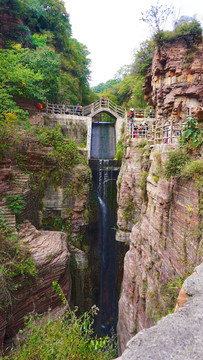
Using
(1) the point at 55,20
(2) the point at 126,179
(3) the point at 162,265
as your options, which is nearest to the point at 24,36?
(1) the point at 55,20

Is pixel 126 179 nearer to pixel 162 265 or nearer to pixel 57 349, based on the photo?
pixel 162 265

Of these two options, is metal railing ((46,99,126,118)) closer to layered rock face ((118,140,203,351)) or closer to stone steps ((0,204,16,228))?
stone steps ((0,204,16,228))

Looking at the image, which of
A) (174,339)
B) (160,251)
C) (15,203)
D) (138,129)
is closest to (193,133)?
(160,251)

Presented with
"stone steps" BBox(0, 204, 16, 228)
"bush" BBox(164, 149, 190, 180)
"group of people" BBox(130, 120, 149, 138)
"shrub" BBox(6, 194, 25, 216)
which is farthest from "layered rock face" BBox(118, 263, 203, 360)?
"group of people" BBox(130, 120, 149, 138)

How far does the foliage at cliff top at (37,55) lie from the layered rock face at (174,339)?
421 inches

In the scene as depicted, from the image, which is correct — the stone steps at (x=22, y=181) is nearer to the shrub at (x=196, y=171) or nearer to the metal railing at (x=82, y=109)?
the shrub at (x=196, y=171)

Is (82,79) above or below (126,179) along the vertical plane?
above

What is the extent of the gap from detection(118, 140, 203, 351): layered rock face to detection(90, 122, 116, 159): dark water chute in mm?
9721

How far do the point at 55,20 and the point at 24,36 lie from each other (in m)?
5.71

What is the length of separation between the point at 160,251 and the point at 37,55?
16.2 m

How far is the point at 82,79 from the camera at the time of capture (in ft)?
84.2

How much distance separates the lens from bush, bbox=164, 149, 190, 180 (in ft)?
18.7

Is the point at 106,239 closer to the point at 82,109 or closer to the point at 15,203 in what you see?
the point at 15,203

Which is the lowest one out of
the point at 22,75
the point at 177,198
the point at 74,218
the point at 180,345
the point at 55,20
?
the point at 74,218
